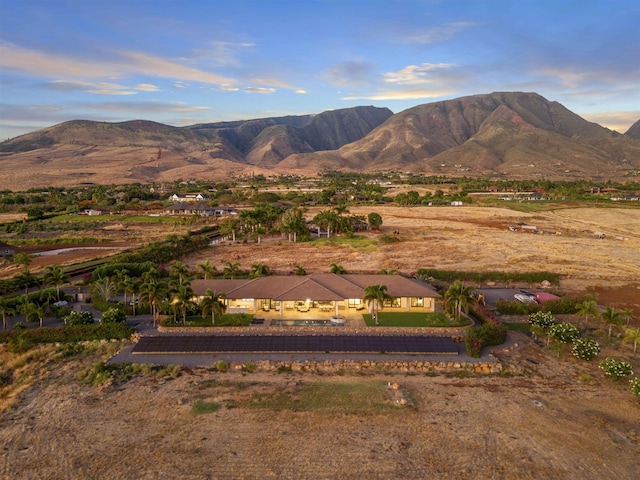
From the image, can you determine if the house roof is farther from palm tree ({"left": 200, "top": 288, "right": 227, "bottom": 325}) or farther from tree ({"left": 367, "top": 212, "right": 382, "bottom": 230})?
tree ({"left": 367, "top": 212, "right": 382, "bottom": 230})

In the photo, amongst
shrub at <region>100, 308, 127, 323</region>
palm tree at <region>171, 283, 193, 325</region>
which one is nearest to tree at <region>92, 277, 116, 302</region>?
shrub at <region>100, 308, 127, 323</region>

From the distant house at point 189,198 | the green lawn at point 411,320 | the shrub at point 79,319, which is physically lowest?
the green lawn at point 411,320

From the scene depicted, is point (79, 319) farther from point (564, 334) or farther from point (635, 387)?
point (635, 387)

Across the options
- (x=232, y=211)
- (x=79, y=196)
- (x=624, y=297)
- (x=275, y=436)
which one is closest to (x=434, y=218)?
(x=232, y=211)

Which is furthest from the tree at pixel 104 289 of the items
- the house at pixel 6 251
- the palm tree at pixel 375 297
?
the house at pixel 6 251

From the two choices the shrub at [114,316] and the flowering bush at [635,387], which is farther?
the shrub at [114,316]

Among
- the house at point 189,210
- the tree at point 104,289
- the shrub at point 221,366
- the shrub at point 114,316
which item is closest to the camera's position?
the shrub at point 221,366

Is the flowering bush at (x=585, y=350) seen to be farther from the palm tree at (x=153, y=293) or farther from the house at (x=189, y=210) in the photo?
the house at (x=189, y=210)
